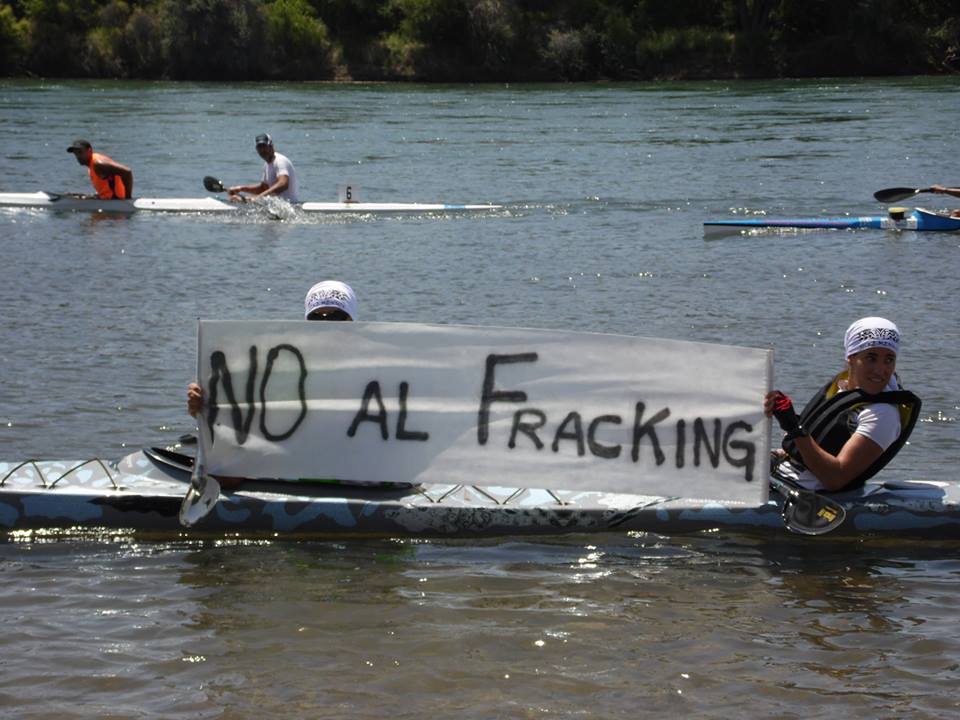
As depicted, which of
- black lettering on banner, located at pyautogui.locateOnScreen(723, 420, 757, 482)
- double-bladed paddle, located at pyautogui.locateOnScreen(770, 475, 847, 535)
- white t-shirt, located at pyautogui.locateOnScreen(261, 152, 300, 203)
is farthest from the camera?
white t-shirt, located at pyautogui.locateOnScreen(261, 152, 300, 203)

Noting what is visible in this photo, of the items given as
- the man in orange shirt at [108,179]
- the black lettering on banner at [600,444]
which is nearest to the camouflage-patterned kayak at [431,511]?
the black lettering on banner at [600,444]

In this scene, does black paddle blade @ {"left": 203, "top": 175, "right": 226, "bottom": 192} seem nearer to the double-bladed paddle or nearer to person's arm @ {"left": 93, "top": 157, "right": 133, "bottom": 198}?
person's arm @ {"left": 93, "top": 157, "right": 133, "bottom": 198}

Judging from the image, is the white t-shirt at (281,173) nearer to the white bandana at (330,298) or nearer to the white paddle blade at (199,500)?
the white bandana at (330,298)

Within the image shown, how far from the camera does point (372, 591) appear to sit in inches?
253

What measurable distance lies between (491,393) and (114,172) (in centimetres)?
1509

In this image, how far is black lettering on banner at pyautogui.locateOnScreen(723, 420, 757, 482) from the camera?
6438 mm

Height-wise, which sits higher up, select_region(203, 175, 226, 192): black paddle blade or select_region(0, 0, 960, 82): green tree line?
select_region(0, 0, 960, 82): green tree line

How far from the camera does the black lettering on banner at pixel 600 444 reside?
655 cm

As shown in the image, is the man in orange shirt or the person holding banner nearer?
the person holding banner

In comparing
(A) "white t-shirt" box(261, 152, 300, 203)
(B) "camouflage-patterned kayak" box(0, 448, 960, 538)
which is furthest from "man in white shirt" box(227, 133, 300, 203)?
(B) "camouflage-patterned kayak" box(0, 448, 960, 538)

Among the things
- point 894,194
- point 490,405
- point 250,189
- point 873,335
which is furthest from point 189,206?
point 873,335

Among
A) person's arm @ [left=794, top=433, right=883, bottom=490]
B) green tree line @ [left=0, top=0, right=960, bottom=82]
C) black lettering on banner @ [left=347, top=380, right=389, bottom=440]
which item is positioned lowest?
person's arm @ [left=794, top=433, right=883, bottom=490]

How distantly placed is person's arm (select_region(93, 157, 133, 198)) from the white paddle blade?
14.4m

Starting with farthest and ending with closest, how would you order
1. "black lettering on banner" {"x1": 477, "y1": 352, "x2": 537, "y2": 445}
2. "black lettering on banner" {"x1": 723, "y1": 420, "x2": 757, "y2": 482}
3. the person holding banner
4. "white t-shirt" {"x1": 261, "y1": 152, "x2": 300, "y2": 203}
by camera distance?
"white t-shirt" {"x1": 261, "y1": 152, "x2": 300, "y2": 203}, the person holding banner, "black lettering on banner" {"x1": 477, "y1": 352, "x2": 537, "y2": 445}, "black lettering on banner" {"x1": 723, "y1": 420, "x2": 757, "y2": 482}
